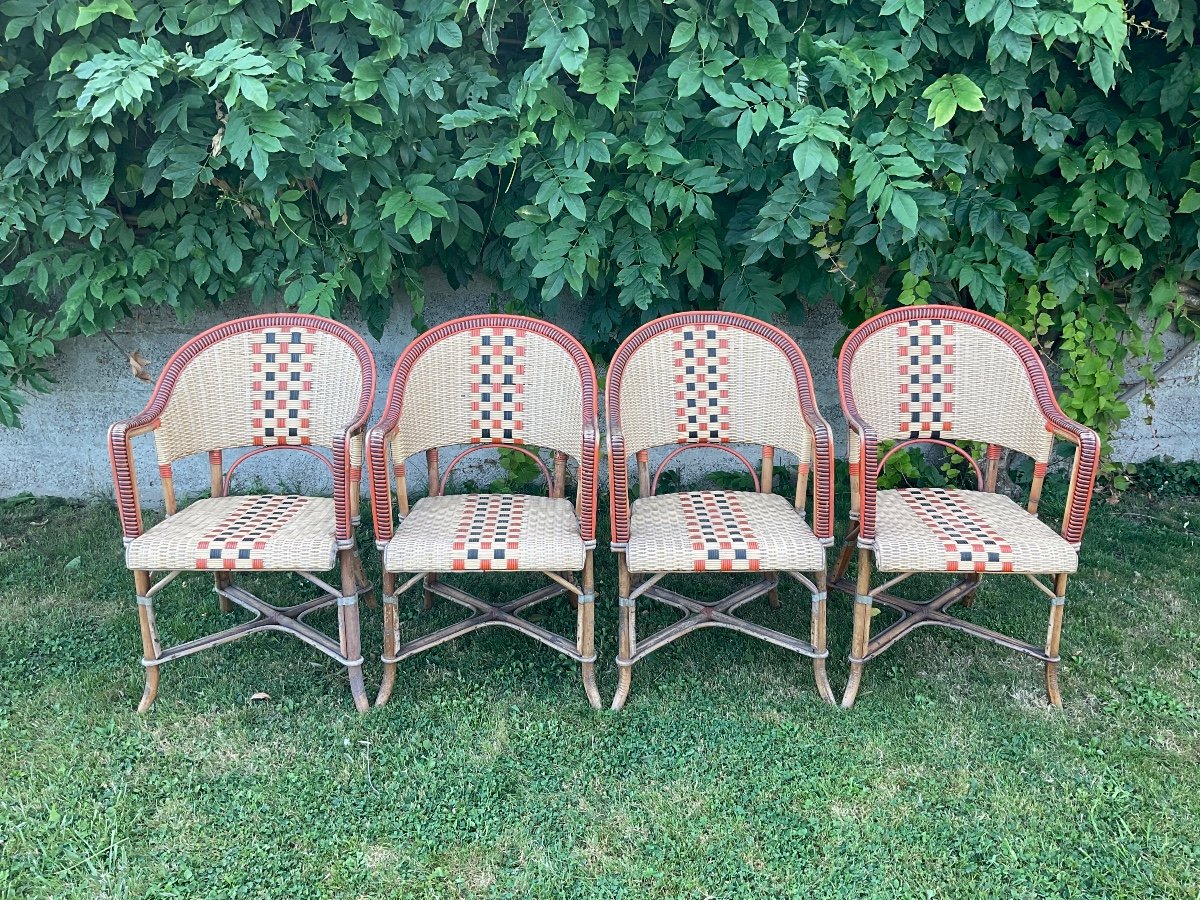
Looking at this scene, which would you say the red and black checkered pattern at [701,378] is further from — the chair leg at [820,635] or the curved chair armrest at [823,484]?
the chair leg at [820,635]

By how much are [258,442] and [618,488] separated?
122 centimetres

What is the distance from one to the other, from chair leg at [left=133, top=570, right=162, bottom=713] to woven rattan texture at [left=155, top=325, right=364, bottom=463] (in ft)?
1.58

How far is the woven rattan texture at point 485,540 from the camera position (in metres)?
2.35

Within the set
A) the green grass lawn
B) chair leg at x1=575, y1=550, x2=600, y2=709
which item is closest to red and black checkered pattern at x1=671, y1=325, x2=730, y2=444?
chair leg at x1=575, y1=550, x2=600, y2=709

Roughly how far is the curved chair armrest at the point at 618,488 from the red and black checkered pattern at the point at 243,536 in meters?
0.94

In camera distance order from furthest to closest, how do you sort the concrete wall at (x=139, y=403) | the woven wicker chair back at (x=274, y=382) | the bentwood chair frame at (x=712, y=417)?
the concrete wall at (x=139, y=403), the woven wicker chair back at (x=274, y=382), the bentwood chair frame at (x=712, y=417)

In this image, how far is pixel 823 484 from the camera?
245 cm

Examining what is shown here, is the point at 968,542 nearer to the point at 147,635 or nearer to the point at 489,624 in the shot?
the point at 489,624

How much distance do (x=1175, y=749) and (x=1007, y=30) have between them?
6.83 ft

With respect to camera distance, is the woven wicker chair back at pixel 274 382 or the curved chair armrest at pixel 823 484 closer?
the curved chair armrest at pixel 823 484

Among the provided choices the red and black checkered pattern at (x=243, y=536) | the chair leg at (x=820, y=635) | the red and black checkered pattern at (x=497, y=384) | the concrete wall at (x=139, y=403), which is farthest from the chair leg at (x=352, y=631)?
the concrete wall at (x=139, y=403)

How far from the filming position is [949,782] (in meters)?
2.21

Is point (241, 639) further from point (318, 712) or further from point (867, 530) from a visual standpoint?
point (867, 530)

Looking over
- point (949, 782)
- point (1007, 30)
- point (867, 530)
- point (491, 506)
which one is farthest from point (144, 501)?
point (1007, 30)
